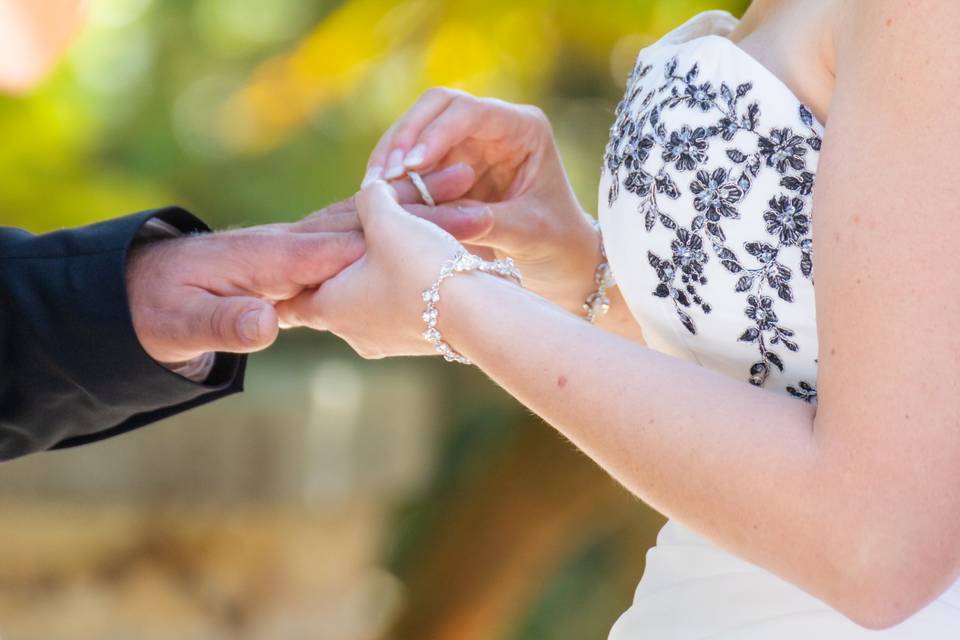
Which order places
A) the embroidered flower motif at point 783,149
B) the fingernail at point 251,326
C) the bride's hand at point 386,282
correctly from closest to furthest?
the embroidered flower motif at point 783,149 → the bride's hand at point 386,282 → the fingernail at point 251,326

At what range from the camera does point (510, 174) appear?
167 centimetres

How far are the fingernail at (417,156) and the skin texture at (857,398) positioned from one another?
22.4 inches

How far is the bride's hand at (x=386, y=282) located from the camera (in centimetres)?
118

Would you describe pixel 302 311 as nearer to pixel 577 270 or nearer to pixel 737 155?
pixel 577 270

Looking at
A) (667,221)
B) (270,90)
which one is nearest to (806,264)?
(667,221)

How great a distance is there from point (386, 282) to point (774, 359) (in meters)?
0.41

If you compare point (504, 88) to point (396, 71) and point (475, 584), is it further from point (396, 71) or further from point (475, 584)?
point (475, 584)

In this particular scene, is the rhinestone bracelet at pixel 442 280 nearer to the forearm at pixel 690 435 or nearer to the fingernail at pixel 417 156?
the forearm at pixel 690 435

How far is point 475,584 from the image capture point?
10.1 ft

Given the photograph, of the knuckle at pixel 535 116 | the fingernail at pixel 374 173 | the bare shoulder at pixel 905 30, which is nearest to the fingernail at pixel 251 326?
the fingernail at pixel 374 173

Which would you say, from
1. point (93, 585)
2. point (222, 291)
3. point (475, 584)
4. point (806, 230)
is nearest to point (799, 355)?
point (806, 230)

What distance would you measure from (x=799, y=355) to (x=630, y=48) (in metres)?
2.27

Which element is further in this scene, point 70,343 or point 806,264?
point 70,343

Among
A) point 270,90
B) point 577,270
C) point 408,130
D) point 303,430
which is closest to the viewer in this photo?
point 408,130
